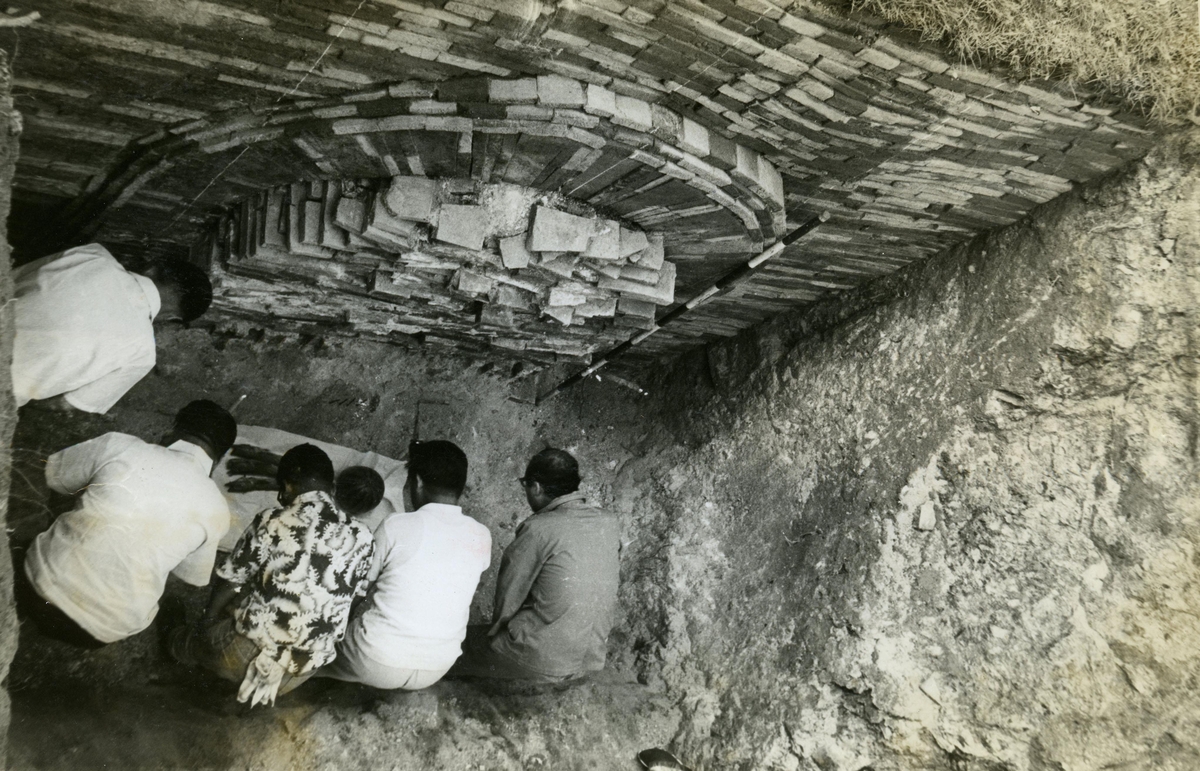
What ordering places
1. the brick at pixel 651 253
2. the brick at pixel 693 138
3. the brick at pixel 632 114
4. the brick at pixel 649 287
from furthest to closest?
the brick at pixel 649 287
the brick at pixel 651 253
the brick at pixel 693 138
the brick at pixel 632 114

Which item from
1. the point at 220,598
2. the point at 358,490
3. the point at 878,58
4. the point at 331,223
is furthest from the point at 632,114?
the point at 220,598

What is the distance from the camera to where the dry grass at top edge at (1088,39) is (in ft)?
7.52

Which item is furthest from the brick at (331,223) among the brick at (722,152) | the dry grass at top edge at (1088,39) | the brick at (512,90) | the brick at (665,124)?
the dry grass at top edge at (1088,39)

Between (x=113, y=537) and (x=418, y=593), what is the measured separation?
1.17 metres

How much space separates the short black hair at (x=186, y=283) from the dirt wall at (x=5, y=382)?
121 cm

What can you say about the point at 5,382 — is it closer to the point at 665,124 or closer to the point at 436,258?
the point at 436,258

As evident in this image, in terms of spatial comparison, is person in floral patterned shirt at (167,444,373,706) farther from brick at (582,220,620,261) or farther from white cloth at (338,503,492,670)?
brick at (582,220,620,261)

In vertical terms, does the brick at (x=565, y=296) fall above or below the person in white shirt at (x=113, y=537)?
above

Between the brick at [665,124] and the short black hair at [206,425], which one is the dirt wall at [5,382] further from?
the brick at [665,124]

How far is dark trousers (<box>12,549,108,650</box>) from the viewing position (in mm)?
2832

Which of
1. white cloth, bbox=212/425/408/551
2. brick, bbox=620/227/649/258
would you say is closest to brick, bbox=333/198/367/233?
brick, bbox=620/227/649/258

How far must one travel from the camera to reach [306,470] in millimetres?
3299

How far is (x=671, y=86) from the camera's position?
97.3 inches

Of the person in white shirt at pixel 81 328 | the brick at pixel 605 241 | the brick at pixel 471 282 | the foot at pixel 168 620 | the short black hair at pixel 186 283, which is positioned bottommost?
the foot at pixel 168 620
